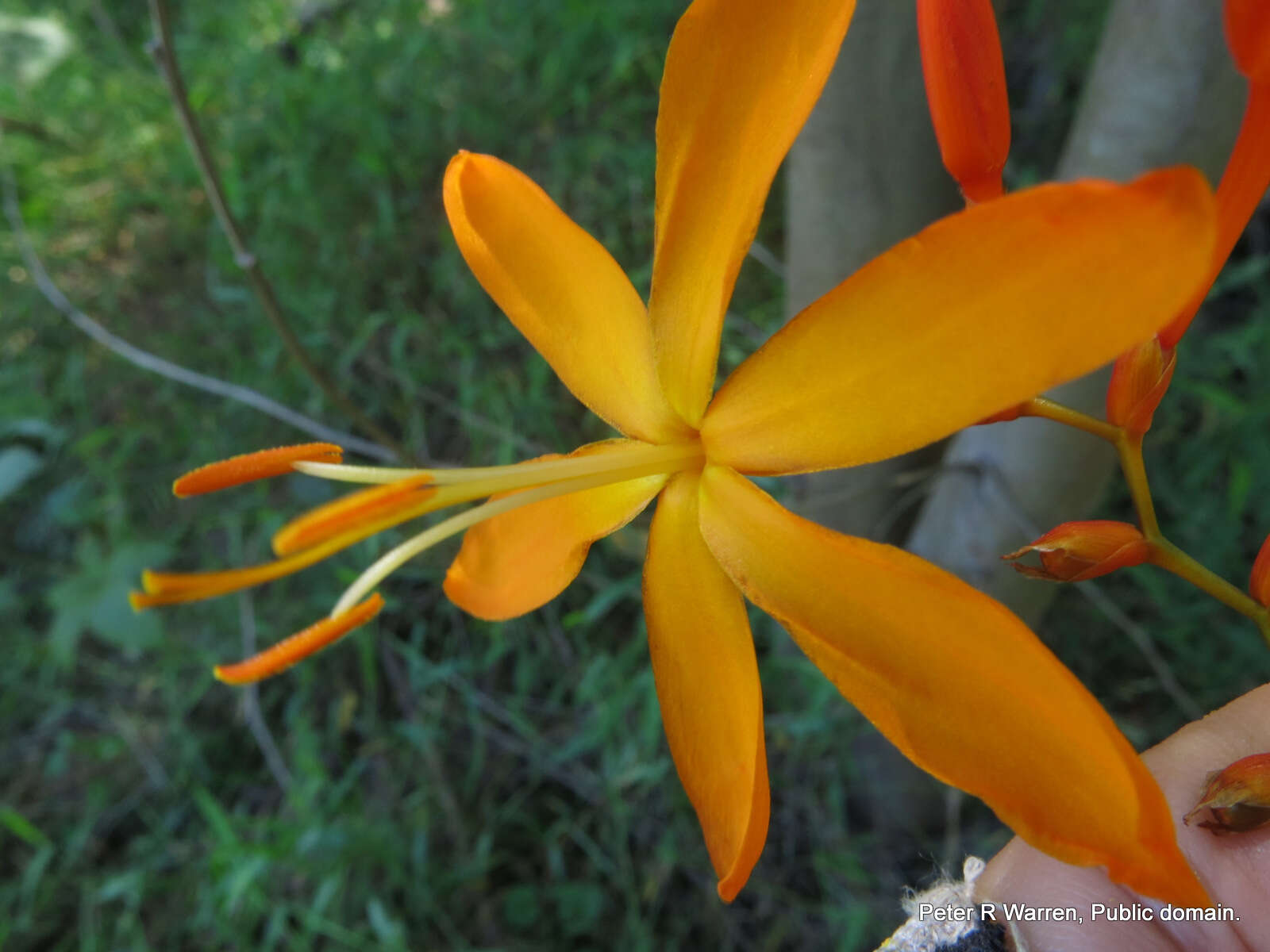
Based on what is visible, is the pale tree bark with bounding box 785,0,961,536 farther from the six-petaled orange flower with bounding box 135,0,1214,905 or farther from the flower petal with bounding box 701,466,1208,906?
the flower petal with bounding box 701,466,1208,906

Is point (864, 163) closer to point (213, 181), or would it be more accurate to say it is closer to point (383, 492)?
point (213, 181)

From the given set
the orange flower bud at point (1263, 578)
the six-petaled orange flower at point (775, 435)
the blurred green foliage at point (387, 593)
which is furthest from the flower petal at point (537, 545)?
the blurred green foliage at point (387, 593)

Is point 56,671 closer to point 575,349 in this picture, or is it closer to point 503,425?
point 503,425

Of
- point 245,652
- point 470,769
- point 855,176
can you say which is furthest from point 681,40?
point 245,652

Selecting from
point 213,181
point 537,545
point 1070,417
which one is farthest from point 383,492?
point 213,181

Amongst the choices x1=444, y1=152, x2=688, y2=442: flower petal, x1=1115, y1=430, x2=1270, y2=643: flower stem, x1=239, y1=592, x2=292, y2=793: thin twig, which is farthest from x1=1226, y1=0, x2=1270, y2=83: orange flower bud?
x1=239, y1=592, x2=292, y2=793: thin twig

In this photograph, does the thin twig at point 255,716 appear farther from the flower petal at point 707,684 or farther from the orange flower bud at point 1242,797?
the orange flower bud at point 1242,797

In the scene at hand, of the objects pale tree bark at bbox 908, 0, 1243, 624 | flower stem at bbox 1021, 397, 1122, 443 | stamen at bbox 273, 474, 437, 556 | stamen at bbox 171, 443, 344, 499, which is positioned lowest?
flower stem at bbox 1021, 397, 1122, 443

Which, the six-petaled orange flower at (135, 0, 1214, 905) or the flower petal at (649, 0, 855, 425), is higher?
the flower petal at (649, 0, 855, 425)
